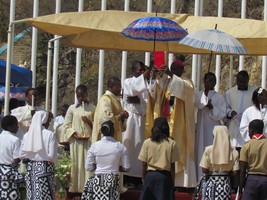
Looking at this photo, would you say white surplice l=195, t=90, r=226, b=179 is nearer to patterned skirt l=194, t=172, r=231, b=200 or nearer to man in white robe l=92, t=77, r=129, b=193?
man in white robe l=92, t=77, r=129, b=193

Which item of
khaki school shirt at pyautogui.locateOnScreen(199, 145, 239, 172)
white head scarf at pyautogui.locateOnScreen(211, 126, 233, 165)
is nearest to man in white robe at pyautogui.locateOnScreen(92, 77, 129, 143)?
khaki school shirt at pyautogui.locateOnScreen(199, 145, 239, 172)

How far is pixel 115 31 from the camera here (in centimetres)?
1212

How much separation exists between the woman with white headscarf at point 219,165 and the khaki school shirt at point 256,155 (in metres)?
0.35

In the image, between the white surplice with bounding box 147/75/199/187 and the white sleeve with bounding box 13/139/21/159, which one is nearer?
the white sleeve with bounding box 13/139/21/159

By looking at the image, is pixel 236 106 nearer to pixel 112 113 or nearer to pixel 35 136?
pixel 112 113

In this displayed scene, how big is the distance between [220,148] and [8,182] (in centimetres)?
303

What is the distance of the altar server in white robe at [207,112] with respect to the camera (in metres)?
12.1

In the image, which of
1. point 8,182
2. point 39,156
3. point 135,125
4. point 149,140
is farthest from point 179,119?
point 8,182

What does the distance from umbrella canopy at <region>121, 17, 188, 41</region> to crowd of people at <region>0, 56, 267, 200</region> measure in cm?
46

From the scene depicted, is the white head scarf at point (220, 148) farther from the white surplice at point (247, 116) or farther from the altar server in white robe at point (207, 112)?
the altar server in white robe at point (207, 112)

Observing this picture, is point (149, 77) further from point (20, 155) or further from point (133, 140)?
point (20, 155)

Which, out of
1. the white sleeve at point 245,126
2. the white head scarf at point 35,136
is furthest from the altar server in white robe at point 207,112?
the white head scarf at point 35,136

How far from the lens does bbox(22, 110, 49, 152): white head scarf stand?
11297 millimetres

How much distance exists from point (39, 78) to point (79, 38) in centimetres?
782
